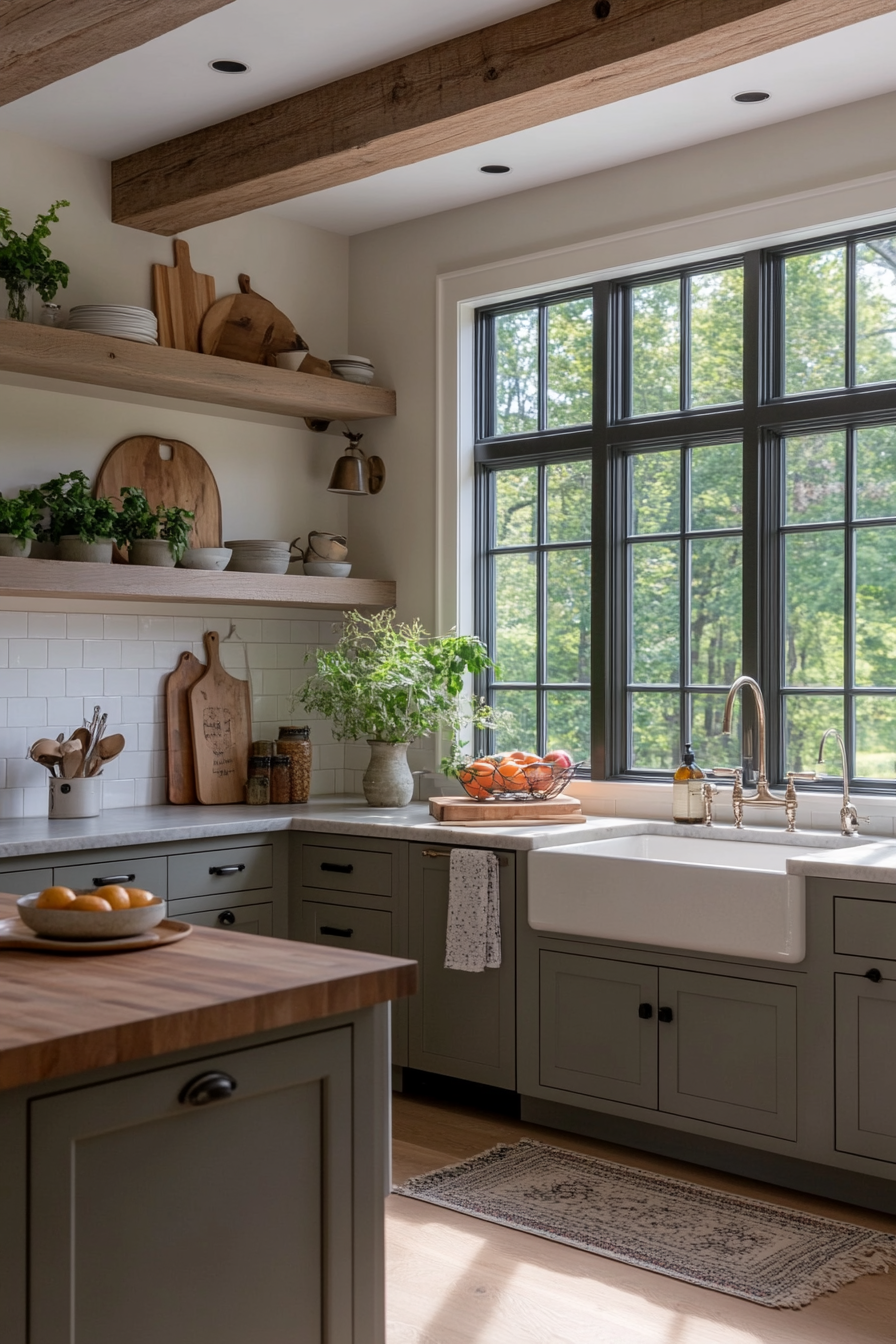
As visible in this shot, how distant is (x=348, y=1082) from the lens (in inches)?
82.4

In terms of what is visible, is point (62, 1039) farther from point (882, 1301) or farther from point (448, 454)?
point (448, 454)

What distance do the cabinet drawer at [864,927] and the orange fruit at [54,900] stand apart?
201cm

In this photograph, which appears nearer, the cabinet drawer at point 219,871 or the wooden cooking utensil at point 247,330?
the cabinet drawer at point 219,871

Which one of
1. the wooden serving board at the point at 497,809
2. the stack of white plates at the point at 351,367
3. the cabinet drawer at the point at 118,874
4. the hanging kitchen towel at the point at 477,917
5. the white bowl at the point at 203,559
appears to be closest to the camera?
the cabinet drawer at the point at 118,874

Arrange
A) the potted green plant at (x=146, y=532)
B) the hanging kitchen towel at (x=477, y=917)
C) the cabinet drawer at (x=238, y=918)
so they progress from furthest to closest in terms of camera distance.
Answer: the potted green plant at (x=146, y=532)
the cabinet drawer at (x=238, y=918)
the hanging kitchen towel at (x=477, y=917)

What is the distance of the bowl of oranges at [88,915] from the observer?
2.21m

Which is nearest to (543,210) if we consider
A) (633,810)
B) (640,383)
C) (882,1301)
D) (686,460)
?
(640,383)

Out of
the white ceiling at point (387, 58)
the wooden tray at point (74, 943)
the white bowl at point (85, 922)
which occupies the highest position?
the white ceiling at point (387, 58)

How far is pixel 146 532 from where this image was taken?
183 inches

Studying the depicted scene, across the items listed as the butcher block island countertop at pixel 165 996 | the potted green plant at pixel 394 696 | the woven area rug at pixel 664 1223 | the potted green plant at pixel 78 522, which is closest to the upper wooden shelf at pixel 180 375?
the potted green plant at pixel 78 522

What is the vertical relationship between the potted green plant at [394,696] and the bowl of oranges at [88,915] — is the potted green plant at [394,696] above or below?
above

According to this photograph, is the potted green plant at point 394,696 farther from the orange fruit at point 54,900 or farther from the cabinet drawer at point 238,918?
the orange fruit at point 54,900

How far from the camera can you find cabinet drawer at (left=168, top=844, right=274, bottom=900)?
14.1 ft

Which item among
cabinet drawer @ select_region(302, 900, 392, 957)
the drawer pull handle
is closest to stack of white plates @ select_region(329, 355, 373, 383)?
cabinet drawer @ select_region(302, 900, 392, 957)
